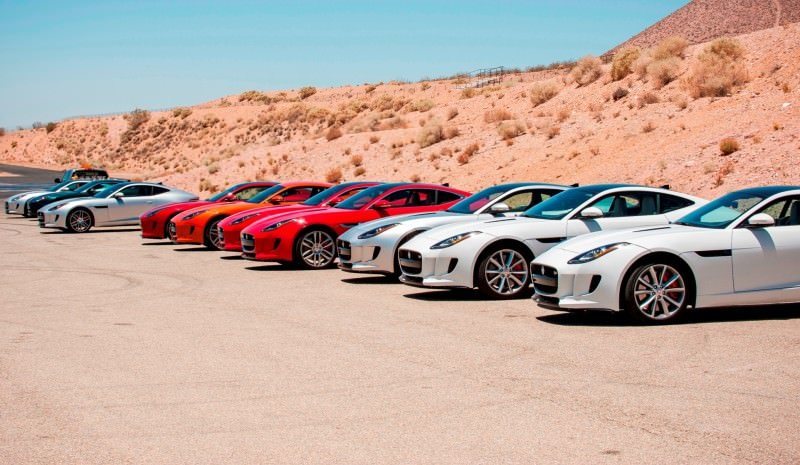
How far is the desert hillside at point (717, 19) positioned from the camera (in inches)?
3108

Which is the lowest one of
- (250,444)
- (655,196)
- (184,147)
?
(250,444)

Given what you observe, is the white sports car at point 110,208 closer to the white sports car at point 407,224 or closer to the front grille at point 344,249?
the front grille at point 344,249

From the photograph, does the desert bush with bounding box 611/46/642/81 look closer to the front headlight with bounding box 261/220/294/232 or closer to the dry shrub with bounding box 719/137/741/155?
the dry shrub with bounding box 719/137/741/155

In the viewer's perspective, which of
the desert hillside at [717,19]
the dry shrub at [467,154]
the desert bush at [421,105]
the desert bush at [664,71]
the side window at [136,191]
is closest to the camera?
the side window at [136,191]

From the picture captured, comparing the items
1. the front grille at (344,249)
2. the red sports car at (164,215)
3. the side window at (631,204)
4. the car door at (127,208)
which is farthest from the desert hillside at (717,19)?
the side window at (631,204)

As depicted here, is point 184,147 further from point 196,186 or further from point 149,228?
point 149,228

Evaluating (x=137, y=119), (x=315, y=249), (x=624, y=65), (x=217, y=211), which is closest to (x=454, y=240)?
(x=315, y=249)

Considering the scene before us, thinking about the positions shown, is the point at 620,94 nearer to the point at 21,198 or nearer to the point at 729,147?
the point at 729,147

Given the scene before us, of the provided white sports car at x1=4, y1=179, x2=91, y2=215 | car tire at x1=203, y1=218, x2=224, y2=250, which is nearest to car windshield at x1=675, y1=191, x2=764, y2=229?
car tire at x1=203, y1=218, x2=224, y2=250

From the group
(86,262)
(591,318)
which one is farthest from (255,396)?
(86,262)

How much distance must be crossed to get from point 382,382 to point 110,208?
20749 mm

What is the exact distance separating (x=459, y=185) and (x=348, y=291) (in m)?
24.4

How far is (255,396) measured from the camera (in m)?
7.31

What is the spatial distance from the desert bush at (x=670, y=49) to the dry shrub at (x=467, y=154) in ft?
29.3
